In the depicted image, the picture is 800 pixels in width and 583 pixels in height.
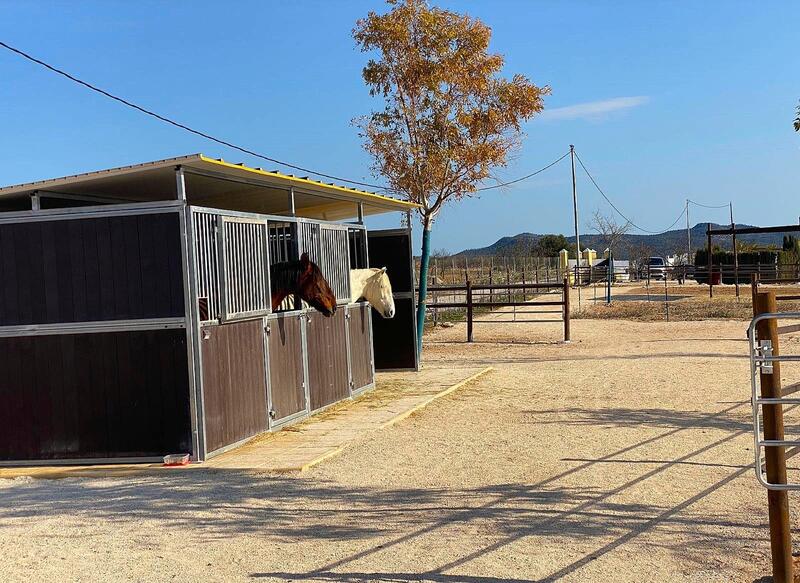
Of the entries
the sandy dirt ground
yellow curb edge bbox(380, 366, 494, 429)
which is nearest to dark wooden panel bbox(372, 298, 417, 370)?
yellow curb edge bbox(380, 366, 494, 429)

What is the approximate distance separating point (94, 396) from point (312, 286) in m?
2.57

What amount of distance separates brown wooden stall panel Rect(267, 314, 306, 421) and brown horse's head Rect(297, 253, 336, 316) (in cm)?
30

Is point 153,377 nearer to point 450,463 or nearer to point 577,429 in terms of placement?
point 450,463

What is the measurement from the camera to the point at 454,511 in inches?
223

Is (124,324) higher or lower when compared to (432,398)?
higher

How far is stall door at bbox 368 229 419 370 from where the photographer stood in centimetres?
1381

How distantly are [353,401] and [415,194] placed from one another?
6195 millimetres

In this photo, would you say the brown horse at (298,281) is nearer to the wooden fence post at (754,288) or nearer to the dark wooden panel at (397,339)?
the wooden fence post at (754,288)

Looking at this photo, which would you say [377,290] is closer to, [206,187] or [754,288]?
[206,187]

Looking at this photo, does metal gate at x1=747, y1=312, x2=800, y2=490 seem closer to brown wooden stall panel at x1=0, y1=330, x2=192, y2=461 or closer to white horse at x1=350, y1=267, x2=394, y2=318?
brown wooden stall panel at x1=0, y1=330, x2=192, y2=461

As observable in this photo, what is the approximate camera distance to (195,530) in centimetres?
546

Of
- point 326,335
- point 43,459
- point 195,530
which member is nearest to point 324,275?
point 326,335

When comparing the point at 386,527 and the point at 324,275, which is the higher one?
the point at 324,275

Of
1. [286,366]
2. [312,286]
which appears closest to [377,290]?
[312,286]
